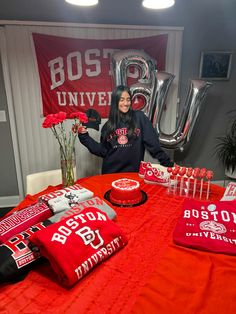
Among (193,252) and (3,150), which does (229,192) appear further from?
(3,150)

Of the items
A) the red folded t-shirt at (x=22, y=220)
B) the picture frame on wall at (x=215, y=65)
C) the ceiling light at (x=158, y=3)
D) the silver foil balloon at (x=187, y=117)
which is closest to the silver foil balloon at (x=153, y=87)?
the silver foil balloon at (x=187, y=117)

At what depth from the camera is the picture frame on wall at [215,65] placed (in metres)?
2.83

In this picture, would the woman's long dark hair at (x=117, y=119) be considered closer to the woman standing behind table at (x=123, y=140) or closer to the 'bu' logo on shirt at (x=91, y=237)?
the woman standing behind table at (x=123, y=140)

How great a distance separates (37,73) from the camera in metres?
2.60

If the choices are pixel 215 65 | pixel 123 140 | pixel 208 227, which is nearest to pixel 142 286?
pixel 208 227

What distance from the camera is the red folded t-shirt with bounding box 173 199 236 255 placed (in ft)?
3.11

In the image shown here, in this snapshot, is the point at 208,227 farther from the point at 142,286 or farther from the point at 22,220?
the point at 22,220

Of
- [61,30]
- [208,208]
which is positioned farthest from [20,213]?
[61,30]

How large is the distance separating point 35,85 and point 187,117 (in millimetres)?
1730

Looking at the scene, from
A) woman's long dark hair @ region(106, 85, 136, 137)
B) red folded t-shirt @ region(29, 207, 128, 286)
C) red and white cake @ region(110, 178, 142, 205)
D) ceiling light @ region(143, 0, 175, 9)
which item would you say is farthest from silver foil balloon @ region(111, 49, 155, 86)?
red folded t-shirt @ region(29, 207, 128, 286)

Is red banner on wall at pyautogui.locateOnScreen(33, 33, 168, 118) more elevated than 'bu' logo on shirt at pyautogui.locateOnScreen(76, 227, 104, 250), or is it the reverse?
red banner on wall at pyautogui.locateOnScreen(33, 33, 168, 118)

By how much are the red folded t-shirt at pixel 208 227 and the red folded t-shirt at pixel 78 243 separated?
0.27 m

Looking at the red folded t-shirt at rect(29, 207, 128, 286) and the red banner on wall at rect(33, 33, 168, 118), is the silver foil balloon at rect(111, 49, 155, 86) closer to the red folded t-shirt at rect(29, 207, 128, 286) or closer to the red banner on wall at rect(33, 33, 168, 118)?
the red banner on wall at rect(33, 33, 168, 118)

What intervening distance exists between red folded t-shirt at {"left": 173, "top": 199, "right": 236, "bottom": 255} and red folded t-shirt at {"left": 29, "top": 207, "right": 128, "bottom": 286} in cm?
27
